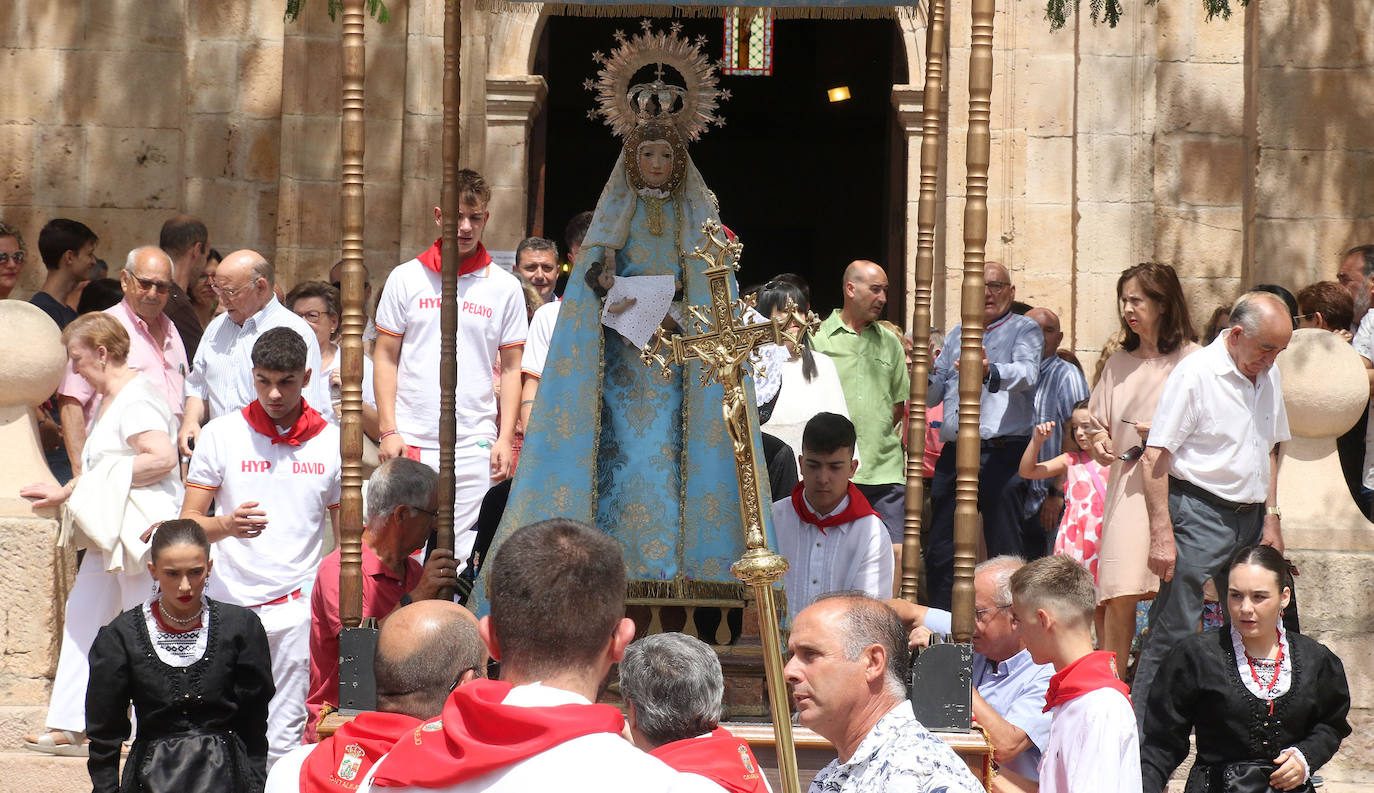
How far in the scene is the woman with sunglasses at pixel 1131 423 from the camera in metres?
7.56

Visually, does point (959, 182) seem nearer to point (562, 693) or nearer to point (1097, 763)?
point (1097, 763)

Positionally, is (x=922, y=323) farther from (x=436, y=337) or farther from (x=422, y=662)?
(x=422, y=662)

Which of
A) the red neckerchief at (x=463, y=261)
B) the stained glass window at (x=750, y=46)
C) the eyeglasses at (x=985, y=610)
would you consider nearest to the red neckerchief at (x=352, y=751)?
the eyeglasses at (x=985, y=610)

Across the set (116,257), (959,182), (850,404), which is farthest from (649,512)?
(116,257)

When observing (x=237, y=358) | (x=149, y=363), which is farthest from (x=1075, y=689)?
(x=149, y=363)

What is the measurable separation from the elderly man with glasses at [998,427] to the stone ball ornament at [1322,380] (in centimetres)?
116

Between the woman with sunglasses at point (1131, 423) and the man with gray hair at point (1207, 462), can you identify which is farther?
the woman with sunglasses at point (1131, 423)

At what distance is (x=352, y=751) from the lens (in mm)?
4059

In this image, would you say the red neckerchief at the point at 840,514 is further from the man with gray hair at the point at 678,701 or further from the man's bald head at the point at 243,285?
the man with gray hair at the point at 678,701

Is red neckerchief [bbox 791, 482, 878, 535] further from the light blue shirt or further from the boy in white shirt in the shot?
the light blue shirt

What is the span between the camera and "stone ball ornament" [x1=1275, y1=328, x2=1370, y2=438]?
8195 mm

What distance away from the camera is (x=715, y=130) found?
2044cm

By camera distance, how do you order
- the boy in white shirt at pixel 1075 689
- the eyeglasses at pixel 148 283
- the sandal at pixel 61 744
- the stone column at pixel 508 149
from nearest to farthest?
the boy in white shirt at pixel 1075 689
the sandal at pixel 61 744
the eyeglasses at pixel 148 283
the stone column at pixel 508 149

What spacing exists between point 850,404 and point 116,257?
17.2ft
